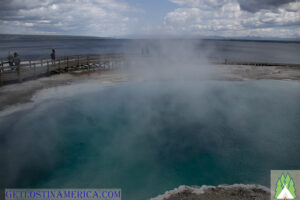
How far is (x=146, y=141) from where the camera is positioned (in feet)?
25.0

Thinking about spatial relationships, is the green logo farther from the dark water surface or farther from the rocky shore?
the dark water surface

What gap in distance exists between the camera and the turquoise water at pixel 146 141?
5.73m

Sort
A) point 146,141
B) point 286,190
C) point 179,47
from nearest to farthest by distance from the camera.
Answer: point 286,190
point 146,141
point 179,47

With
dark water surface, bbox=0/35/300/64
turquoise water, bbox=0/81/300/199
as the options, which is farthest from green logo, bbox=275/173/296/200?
dark water surface, bbox=0/35/300/64

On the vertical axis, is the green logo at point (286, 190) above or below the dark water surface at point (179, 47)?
below

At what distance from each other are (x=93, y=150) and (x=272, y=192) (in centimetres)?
493

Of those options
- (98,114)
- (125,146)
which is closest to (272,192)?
(125,146)

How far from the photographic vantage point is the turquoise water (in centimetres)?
573

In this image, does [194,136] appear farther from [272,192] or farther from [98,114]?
[98,114]

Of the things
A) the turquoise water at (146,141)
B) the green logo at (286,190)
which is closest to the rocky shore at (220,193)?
the green logo at (286,190)

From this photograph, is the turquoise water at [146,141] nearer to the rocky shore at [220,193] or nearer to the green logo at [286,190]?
the green logo at [286,190]

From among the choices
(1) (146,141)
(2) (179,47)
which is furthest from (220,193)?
(2) (179,47)

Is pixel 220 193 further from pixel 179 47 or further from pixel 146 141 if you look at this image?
pixel 179 47

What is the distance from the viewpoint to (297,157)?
656cm
